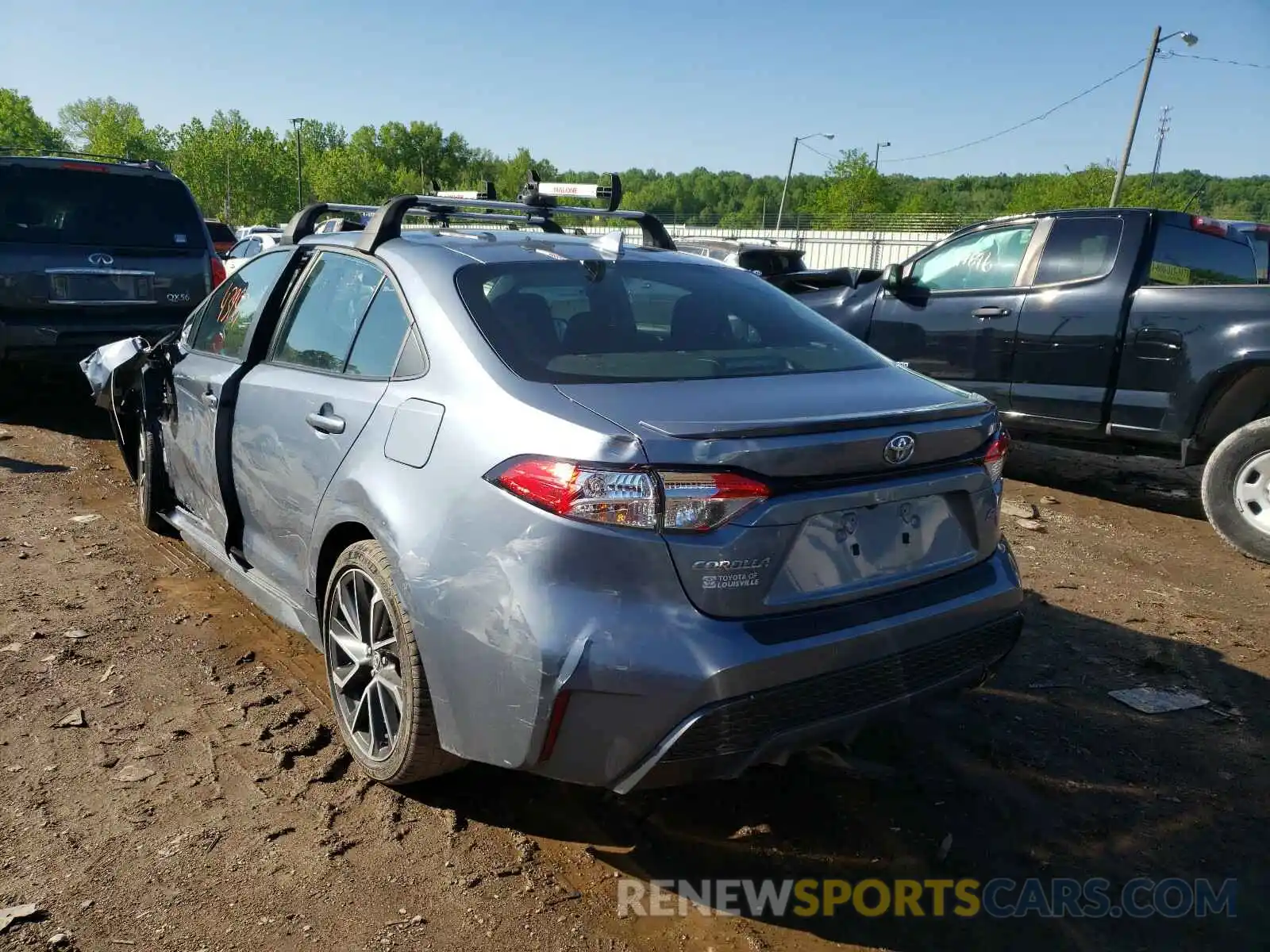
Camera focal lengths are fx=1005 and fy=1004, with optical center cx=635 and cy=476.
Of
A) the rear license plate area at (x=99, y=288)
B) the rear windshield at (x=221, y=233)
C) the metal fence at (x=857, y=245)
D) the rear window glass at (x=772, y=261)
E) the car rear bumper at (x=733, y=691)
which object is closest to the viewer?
the car rear bumper at (x=733, y=691)

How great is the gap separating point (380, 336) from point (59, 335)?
5.61m

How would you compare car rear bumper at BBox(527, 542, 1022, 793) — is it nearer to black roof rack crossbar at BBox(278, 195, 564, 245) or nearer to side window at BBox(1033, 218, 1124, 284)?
black roof rack crossbar at BBox(278, 195, 564, 245)

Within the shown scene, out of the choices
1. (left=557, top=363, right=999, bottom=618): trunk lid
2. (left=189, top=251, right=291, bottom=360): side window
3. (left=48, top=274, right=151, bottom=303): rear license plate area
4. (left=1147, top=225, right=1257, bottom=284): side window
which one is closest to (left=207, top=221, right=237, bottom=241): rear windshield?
(left=48, top=274, right=151, bottom=303): rear license plate area

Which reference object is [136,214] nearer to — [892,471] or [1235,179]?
[892,471]

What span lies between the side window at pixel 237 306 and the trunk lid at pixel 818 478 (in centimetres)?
201

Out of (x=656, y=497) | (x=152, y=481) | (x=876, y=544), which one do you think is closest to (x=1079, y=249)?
(x=876, y=544)

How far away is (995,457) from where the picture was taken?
294 cm

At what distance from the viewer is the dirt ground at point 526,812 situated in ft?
8.30

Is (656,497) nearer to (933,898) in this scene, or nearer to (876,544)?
(876,544)

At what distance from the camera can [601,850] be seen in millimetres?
2830

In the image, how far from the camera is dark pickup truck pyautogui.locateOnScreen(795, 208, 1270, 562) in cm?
584

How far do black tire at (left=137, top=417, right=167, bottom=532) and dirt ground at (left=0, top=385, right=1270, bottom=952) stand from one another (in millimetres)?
692

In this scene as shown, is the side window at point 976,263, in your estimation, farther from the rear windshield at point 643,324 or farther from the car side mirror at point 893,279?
the rear windshield at point 643,324

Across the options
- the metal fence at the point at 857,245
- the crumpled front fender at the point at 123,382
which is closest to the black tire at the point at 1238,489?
the crumpled front fender at the point at 123,382
